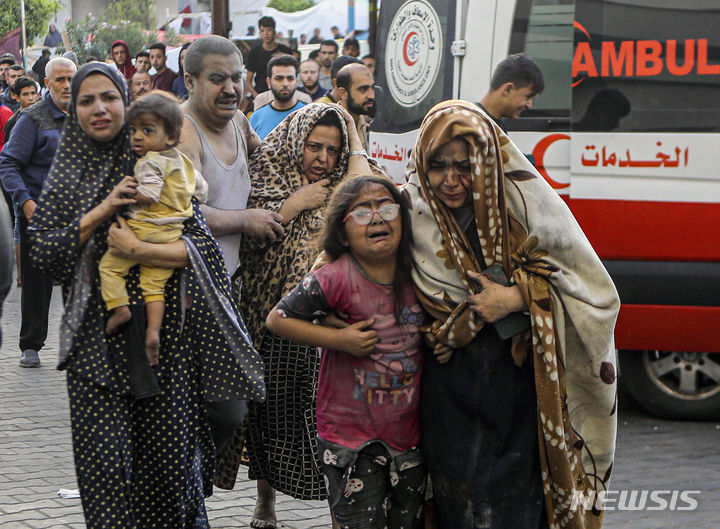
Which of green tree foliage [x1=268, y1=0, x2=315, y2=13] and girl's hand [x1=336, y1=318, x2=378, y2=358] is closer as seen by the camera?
girl's hand [x1=336, y1=318, x2=378, y2=358]

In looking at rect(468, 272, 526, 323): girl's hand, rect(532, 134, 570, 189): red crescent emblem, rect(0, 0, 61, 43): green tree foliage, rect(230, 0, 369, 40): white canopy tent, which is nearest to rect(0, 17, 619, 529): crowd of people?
rect(468, 272, 526, 323): girl's hand

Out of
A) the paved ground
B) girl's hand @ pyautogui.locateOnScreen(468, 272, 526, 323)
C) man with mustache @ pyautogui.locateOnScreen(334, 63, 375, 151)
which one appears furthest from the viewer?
man with mustache @ pyautogui.locateOnScreen(334, 63, 375, 151)

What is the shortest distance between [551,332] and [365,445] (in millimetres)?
658

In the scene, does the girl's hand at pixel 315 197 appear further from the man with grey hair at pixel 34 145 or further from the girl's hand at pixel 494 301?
the man with grey hair at pixel 34 145

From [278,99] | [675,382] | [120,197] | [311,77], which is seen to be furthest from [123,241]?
[311,77]

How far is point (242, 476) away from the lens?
18.3 feet

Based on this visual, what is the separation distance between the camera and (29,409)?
22.2 feet

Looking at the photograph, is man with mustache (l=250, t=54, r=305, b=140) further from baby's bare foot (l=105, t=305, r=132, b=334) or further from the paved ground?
baby's bare foot (l=105, t=305, r=132, b=334)

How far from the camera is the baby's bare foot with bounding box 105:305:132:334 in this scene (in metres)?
3.73

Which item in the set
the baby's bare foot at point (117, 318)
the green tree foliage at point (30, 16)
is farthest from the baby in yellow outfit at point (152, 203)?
the green tree foliage at point (30, 16)

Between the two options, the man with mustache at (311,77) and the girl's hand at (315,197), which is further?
the man with mustache at (311,77)

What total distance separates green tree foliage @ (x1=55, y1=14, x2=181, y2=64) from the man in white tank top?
61.4 feet

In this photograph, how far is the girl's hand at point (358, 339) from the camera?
3.35 m

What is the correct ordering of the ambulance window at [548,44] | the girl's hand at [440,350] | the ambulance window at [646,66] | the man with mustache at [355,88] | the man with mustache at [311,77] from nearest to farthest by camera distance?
the girl's hand at [440,350], the ambulance window at [646,66], the ambulance window at [548,44], the man with mustache at [355,88], the man with mustache at [311,77]
